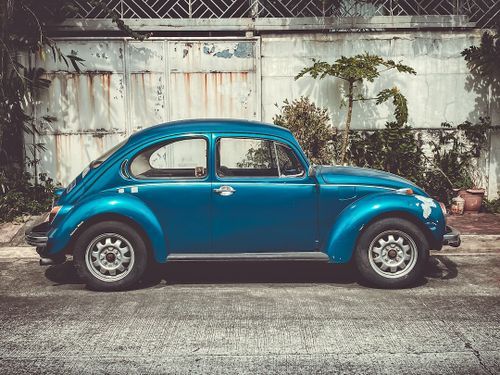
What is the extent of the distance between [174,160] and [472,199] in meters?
5.72

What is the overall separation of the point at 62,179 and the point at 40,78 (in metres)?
1.66

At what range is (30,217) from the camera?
10.4m

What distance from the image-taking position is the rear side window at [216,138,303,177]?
7066 millimetres

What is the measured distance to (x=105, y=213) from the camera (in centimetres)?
685

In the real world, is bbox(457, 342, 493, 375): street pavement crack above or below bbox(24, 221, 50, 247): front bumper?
below

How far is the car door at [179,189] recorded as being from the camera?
6.95 m

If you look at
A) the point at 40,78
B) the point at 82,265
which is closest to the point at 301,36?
the point at 40,78

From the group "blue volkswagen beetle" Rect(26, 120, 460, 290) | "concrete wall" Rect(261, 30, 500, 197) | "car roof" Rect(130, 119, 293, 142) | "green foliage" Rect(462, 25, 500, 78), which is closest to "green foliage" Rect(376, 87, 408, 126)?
"concrete wall" Rect(261, 30, 500, 197)

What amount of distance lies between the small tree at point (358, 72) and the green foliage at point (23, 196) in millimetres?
4419

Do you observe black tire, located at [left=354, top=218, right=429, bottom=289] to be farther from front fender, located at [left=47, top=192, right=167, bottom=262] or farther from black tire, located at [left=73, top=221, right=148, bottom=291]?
black tire, located at [left=73, top=221, right=148, bottom=291]

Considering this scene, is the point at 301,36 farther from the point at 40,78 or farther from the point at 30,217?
the point at 30,217

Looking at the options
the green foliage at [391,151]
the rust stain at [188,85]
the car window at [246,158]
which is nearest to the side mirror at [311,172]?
the car window at [246,158]

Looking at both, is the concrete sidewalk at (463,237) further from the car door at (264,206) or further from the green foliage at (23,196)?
the car door at (264,206)

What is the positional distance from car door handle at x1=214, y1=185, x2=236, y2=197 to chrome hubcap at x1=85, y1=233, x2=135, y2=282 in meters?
1.05
